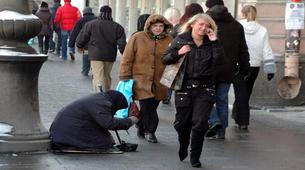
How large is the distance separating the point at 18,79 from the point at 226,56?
289 centimetres

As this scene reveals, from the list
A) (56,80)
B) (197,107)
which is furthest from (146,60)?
(56,80)

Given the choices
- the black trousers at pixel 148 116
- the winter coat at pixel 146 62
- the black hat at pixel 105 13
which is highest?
the black hat at pixel 105 13

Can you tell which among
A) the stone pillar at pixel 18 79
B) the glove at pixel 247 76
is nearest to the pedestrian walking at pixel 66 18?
the glove at pixel 247 76

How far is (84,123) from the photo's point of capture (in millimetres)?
8297

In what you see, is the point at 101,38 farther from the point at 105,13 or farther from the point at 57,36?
the point at 57,36

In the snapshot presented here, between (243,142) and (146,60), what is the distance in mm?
1645

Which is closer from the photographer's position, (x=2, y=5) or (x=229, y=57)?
(x=2, y=5)

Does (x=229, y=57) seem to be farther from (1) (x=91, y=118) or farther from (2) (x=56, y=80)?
(2) (x=56, y=80)

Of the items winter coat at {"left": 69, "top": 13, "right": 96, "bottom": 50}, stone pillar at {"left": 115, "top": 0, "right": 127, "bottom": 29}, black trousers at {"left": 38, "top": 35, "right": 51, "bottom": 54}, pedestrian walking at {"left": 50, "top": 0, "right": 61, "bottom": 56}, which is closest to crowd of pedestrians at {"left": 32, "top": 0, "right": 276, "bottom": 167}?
winter coat at {"left": 69, "top": 13, "right": 96, "bottom": 50}

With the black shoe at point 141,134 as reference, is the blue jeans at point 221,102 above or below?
above

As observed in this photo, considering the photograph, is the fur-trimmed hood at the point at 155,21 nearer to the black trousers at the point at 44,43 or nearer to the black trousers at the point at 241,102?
the black trousers at the point at 241,102

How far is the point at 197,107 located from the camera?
25.7 ft

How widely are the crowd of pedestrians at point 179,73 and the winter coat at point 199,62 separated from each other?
1 cm

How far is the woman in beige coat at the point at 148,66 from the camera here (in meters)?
9.44
